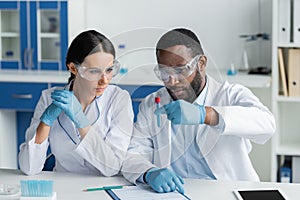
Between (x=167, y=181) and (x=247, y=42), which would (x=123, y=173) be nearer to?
(x=167, y=181)

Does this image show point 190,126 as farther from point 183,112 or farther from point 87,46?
point 87,46

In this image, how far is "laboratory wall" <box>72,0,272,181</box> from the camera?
397cm

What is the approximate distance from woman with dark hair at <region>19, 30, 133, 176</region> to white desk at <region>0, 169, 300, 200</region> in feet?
0.16

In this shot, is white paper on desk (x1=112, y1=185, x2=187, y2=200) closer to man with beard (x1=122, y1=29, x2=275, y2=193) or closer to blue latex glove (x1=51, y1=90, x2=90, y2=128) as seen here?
man with beard (x1=122, y1=29, x2=275, y2=193)

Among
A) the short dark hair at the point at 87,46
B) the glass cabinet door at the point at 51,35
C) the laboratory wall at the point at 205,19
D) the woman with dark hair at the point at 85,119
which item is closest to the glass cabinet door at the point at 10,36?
the glass cabinet door at the point at 51,35

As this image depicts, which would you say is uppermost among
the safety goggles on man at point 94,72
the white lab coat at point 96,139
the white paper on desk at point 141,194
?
the safety goggles on man at point 94,72

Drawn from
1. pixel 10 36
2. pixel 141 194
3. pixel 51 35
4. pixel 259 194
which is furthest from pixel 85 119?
pixel 10 36

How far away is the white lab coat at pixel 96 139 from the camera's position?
2.07 metres

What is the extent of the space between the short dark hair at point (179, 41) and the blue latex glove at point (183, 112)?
160 mm

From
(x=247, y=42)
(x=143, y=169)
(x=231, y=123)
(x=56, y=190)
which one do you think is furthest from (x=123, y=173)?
(x=247, y=42)

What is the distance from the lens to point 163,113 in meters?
1.98

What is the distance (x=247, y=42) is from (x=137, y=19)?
28.9 inches

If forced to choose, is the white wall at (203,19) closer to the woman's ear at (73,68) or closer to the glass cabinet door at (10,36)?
the glass cabinet door at (10,36)

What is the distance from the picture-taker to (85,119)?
80.0 inches
